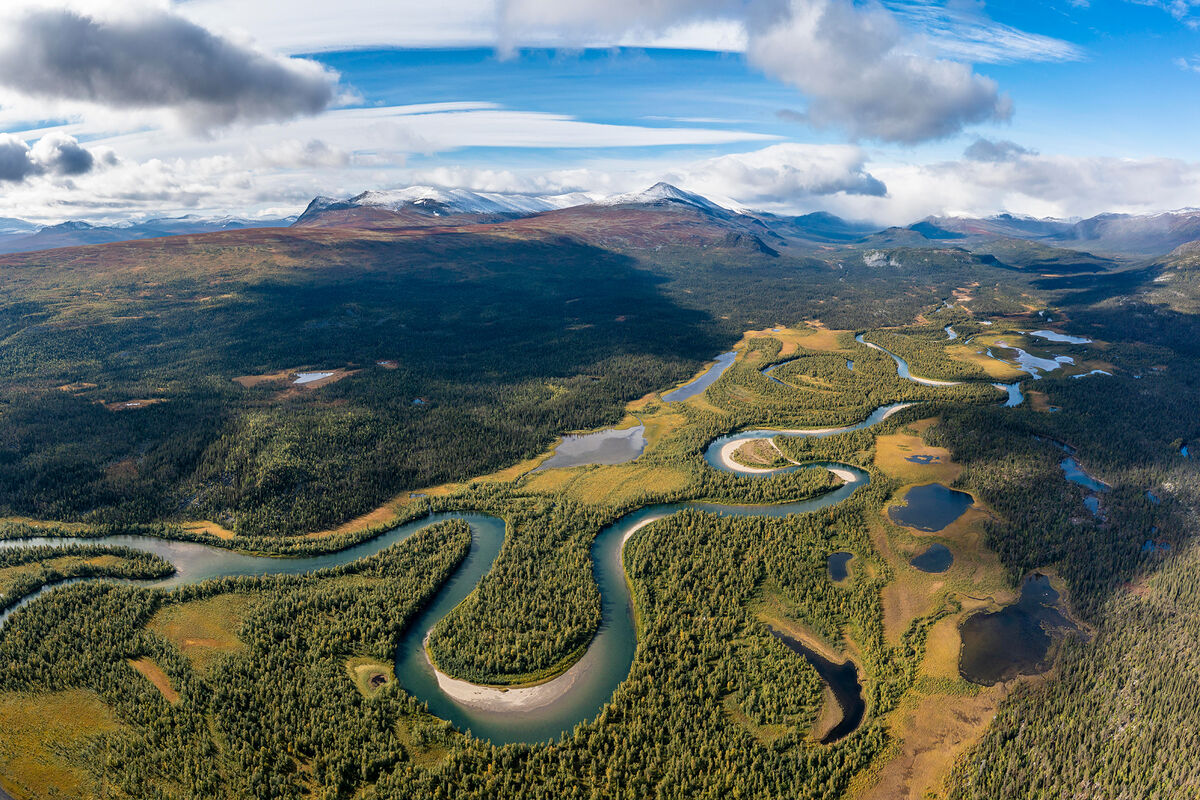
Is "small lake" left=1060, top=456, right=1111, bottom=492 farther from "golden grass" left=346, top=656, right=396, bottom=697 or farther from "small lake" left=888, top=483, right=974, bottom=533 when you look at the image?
"golden grass" left=346, top=656, right=396, bottom=697

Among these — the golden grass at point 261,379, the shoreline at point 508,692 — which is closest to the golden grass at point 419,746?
the shoreline at point 508,692

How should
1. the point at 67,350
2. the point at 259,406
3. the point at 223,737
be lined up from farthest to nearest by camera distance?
the point at 67,350, the point at 259,406, the point at 223,737

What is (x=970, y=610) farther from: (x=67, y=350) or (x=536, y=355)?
(x=67, y=350)

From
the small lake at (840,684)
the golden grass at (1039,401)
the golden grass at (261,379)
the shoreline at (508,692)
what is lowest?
the shoreline at (508,692)

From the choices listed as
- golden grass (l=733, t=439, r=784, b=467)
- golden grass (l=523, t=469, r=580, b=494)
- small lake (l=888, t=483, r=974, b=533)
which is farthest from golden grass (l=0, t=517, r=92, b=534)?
small lake (l=888, t=483, r=974, b=533)

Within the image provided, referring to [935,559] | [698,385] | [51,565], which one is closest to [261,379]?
[51,565]

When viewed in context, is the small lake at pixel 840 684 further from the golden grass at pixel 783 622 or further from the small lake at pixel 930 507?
the small lake at pixel 930 507

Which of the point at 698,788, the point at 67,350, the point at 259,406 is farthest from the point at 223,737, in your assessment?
the point at 67,350
